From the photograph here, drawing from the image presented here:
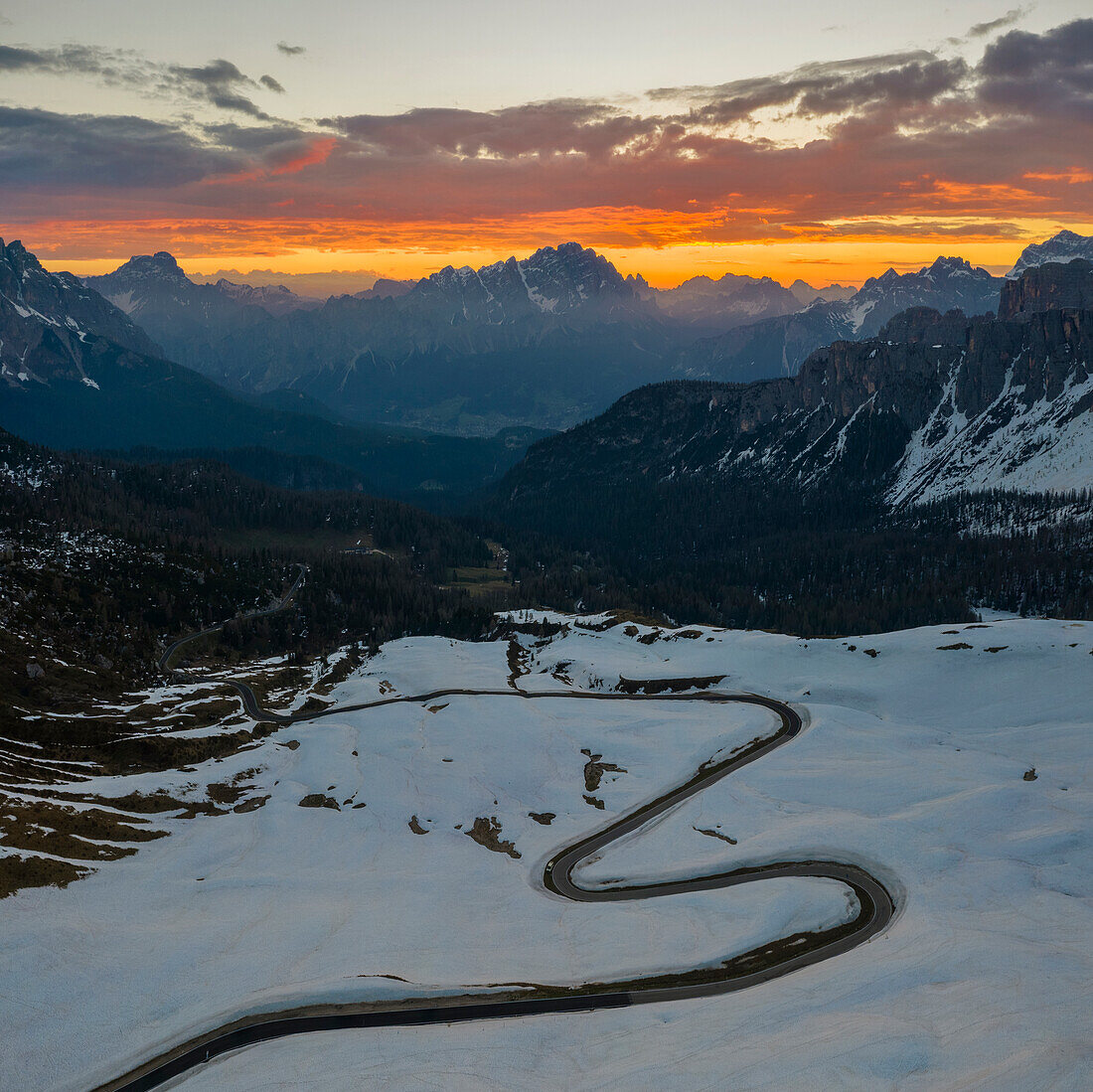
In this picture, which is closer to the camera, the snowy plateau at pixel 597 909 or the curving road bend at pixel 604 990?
the snowy plateau at pixel 597 909

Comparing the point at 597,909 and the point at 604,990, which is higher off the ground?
the point at 604,990

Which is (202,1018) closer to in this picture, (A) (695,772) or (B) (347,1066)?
(B) (347,1066)

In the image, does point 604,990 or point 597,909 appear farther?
point 597,909

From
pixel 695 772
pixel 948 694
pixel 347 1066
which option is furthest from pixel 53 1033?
pixel 948 694

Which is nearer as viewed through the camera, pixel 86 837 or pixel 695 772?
pixel 86 837

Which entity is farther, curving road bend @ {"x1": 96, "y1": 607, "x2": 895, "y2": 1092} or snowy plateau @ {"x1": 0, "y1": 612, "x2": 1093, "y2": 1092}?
curving road bend @ {"x1": 96, "y1": 607, "x2": 895, "y2": 1092}

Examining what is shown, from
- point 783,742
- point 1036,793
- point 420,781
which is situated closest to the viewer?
point 1036,793

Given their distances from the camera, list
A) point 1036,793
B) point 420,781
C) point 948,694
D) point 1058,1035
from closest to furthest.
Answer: point 1058,1035, point 1036,793, point 420,781, point 948,694

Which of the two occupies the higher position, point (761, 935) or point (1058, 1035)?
point (1058, 1035)
